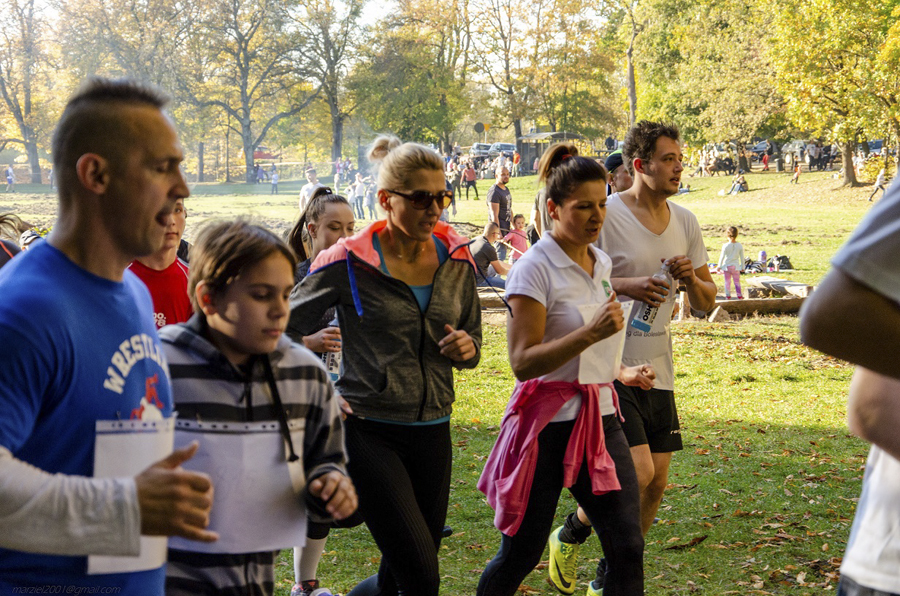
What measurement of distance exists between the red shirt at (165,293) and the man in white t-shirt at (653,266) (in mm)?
2049

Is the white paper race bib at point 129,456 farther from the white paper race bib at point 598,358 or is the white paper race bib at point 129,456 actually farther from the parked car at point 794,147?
the parked car at point 794,147

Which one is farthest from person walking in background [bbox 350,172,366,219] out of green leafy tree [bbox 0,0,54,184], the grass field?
the grass field

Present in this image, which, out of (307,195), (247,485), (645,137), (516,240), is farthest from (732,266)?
(247,485)

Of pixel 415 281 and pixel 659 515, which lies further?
pixel 659 515

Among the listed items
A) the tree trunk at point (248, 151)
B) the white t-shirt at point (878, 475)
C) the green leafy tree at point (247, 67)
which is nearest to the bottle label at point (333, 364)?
the white t-shirt at point (878, 475)

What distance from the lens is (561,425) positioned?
3787 millimetres

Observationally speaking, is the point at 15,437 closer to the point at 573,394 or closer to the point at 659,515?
the point at 573,394

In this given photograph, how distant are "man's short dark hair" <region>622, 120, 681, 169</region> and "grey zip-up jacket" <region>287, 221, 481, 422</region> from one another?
1620 mm

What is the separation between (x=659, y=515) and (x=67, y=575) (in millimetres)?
5185

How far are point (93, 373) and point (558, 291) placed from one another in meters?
2.34

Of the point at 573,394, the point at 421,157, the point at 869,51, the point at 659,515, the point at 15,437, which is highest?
the point at 869,51

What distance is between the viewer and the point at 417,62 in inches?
1465

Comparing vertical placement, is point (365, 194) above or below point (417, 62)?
below

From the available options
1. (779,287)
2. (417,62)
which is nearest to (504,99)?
(417,62)
